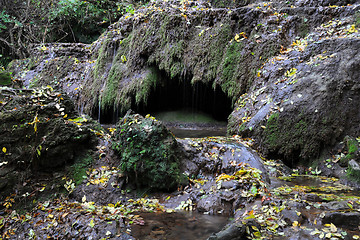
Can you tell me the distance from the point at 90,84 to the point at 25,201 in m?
7.24

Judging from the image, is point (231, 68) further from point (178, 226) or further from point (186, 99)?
point (178, 226)

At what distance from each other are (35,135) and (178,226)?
9.14 ft

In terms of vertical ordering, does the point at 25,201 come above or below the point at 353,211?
below

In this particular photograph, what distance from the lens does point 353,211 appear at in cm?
290

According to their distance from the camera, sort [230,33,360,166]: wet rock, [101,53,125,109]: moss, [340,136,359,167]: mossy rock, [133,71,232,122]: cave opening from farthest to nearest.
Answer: [101,53,125,109]: moss
[133,71,232,122]: cave opening
[230,33,360,166]: wet rock
[340,136,359,167]: mossy rock

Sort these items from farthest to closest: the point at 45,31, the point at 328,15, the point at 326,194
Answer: the point at 45,31, the point at 328,15, the point at 326,194

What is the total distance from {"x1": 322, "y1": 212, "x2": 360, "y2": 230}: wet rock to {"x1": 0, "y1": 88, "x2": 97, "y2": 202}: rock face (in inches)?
156

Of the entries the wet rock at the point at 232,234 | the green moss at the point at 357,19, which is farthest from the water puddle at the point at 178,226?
the green moss at the point at 357,19

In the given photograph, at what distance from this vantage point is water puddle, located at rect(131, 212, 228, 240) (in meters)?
2.96

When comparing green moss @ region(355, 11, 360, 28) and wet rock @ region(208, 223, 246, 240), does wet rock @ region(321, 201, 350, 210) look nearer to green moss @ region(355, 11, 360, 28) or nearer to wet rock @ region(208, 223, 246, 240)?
wet rock @ region(208, 223, 246, 240)

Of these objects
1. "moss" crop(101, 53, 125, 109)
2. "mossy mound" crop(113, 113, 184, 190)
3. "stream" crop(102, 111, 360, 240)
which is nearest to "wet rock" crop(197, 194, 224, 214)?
"stream" crop(102, 111, 360, 240)

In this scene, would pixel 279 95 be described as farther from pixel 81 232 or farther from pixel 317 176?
pixel 81 232

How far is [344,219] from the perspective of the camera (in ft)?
9.05

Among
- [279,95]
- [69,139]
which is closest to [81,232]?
[69,139]
